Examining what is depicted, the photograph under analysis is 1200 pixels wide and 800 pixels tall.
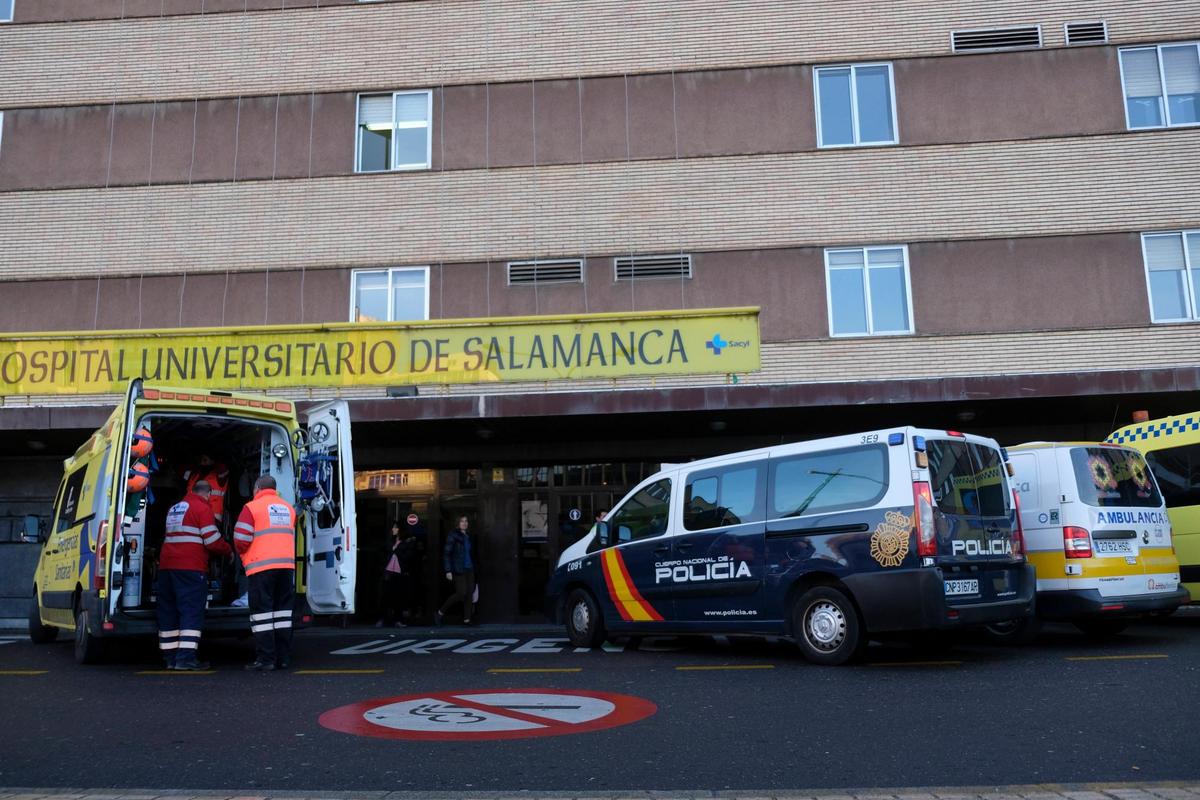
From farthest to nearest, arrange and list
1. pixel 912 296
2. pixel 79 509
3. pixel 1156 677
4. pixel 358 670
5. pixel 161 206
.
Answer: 1. pixel 161 206
2. pixel 912 296
3. pixel 79 509
4. pixel 358 670
5. pixel 1156 677

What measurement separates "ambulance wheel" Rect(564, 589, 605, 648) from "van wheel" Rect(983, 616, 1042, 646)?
3.84m

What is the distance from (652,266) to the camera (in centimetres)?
1662

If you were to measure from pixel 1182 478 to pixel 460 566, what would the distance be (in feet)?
30.7

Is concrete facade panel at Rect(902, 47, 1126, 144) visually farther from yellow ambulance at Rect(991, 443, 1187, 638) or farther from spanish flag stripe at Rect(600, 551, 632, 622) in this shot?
spanish flag stripe at Rect(600, 551, 632, 622)

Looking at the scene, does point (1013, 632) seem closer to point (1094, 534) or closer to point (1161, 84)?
point (1094, 534)

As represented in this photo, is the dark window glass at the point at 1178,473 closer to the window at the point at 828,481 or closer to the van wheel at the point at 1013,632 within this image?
the van wheel at the point at 1013,632

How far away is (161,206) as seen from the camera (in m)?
17.6

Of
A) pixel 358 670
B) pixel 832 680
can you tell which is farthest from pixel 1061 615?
pixel 358 670

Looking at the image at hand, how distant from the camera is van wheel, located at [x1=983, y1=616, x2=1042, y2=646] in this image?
393 inches

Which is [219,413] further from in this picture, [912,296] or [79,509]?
[912,296]

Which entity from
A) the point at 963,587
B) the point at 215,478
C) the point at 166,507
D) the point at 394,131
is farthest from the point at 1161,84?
the point at 166,507

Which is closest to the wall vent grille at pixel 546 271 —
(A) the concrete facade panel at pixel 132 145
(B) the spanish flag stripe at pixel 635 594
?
(A) the concrete facade panel at pixel 132 145

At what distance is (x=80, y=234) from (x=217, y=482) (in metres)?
8.70

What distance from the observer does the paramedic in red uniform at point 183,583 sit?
30.6ft
